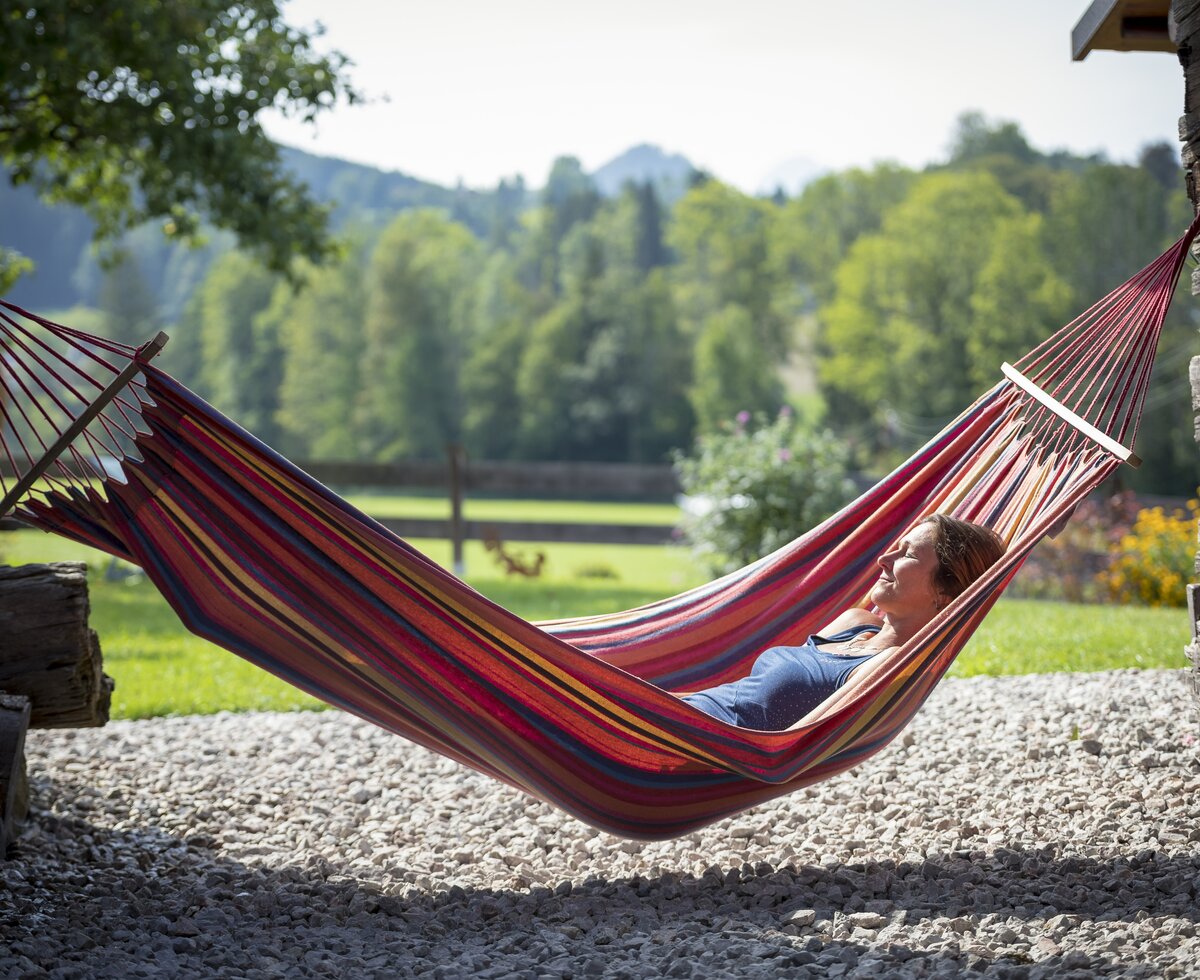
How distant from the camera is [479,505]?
3192 cm

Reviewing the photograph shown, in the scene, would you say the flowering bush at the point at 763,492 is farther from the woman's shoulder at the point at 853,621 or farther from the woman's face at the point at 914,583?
the woman's face at the point at 914,583

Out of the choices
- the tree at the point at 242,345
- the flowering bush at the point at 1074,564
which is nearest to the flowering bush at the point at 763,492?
the flowering bush at the point at 1074,564

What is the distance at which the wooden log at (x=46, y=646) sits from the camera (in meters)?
2.42

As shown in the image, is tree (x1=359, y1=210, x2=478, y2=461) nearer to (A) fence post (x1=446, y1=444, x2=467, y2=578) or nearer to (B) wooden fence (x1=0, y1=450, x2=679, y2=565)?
(B) wooden fence (x1=0, y1=450, x2=679, y2=565)

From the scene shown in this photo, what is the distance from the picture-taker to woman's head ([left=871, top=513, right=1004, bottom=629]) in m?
2.31

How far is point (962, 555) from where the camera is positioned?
2.31 metres

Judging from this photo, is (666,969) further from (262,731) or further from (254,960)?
(262,731)

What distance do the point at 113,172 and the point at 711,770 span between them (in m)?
8.33

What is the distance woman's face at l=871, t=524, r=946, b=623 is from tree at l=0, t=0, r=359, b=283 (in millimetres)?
5861

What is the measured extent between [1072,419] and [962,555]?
1.25 feet

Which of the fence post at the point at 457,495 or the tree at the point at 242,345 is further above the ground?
the tree at the point at 242,345

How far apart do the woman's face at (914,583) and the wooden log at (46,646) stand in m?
1.74

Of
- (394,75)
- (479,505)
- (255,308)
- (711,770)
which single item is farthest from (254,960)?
(255,308)

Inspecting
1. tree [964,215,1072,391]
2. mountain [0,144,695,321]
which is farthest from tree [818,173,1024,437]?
mountain [0,144,695,321]
